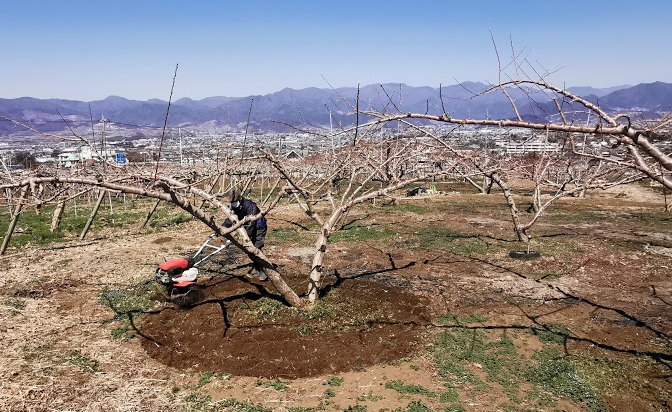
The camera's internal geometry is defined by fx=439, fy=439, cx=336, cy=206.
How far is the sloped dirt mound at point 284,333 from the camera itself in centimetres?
482

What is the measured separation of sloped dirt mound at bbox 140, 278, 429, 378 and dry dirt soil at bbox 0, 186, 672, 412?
2 cm

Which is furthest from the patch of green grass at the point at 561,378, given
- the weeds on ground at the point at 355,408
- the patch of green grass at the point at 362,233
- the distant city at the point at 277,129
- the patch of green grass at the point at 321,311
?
the patch of green grass at the point at 362,233

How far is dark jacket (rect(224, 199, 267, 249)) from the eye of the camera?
7188 millimetres

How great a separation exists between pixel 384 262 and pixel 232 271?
2926 millimetres

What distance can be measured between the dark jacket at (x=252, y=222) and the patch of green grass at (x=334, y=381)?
332 cm

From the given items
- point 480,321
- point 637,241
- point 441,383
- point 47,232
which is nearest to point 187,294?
point 441,383

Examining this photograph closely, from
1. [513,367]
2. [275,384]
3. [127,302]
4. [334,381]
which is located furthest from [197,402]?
[513,367]

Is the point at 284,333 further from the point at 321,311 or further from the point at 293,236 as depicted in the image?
the point at 293,236

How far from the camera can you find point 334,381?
4.48 m

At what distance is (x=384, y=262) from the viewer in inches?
342

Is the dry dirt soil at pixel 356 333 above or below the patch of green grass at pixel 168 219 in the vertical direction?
above

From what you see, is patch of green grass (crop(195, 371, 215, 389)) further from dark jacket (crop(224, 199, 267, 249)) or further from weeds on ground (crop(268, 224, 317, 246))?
weeds on ground (crop(268, 224, 317, 246))

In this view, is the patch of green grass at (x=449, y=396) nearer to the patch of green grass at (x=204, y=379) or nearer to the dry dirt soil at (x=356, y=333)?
the dry dirt soil at (x=356, y=333)

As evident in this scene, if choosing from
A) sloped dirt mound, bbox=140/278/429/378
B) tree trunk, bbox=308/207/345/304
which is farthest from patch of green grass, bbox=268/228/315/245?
Answer: tree trunk, bbox=308/207/345/304
